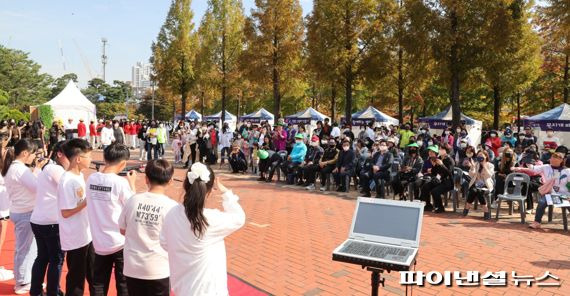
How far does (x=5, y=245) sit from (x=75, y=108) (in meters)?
22.2

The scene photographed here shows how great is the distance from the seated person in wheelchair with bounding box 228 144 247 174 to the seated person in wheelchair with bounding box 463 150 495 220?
28.0ft

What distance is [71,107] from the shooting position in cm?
2578

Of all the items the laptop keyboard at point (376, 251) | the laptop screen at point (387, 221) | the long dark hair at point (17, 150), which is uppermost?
the long dark hair at point (17, 150)

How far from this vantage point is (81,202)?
11.6 feet

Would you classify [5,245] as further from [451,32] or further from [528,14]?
[528,14]

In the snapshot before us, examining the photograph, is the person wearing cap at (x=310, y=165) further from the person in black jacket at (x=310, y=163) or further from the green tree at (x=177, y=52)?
the green tree at (x=177, y=52)

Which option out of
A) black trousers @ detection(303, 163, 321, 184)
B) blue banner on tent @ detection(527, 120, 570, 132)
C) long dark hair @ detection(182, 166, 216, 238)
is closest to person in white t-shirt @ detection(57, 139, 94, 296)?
long dark hair @ detection(182, 166, 216, 238)

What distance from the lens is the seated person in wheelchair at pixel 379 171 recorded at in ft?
34.1

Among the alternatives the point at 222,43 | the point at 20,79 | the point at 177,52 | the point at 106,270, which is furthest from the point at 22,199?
the point at 20,79

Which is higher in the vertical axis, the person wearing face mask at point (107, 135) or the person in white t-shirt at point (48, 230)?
the person wearing face mask at point (107, 135)

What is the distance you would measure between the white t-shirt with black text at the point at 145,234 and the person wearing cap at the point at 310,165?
30.5 ft

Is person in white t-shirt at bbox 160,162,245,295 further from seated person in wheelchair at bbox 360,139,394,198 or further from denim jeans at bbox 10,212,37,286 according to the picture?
seated person in wheelchair at bbox 360,139,394,198

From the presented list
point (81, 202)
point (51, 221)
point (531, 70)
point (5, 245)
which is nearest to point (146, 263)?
point (81, 202)

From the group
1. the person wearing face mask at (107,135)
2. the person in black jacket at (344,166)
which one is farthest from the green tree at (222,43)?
the person in black jacket at (344,166)
